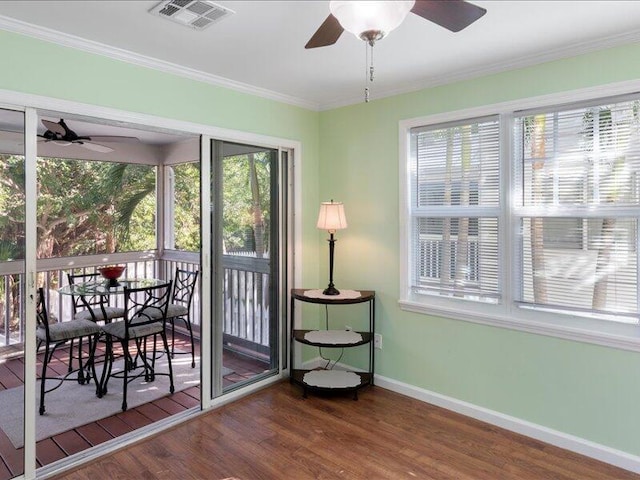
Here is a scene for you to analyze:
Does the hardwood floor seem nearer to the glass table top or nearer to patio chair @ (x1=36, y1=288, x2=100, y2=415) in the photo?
patio chair @ (x1=36, y1=288, x2=100, y2=415)

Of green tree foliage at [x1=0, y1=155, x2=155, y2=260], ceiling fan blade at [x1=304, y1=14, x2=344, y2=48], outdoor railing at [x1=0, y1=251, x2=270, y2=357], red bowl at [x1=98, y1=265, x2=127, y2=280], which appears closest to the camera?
ceiling fan blade at [x1=304, y1=14, x2=344, y2=48]

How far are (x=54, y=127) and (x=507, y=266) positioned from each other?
3.89 m

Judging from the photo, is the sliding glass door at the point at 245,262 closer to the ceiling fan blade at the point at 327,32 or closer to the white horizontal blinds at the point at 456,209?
the white horizontal blinds at the point at 456,209

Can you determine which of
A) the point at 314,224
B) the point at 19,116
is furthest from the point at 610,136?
the point at 19,116

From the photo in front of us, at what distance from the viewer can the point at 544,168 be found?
2.82 metres

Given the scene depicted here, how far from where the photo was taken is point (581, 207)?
2.68 m

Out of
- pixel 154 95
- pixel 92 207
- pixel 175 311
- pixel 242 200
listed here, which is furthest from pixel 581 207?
pixel 92 207

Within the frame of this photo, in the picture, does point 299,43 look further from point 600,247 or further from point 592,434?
point 592,434

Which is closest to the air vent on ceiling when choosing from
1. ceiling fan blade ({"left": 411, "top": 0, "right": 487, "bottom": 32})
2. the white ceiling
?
the white ceiling

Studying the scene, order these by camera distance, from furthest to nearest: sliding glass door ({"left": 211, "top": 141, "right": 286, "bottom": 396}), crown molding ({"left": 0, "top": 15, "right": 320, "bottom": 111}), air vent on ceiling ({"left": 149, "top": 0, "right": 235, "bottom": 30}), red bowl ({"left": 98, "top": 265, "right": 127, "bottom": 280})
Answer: red bowl ({"left": 98, "top": 265, "right": 127, "bottom": 280})
sliding glass door ({"left": 211, "top": 141, "right": 286, "bottom": 396})
crown molding ({"left": 0, "top": 15, "right": 320, "bottom": 111})
air vent on ceiling ({"left": 149, "top": 0, "right": 235, "bottom": 30})

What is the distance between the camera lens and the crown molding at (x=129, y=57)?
2283 mm

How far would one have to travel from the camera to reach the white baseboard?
2525 mm

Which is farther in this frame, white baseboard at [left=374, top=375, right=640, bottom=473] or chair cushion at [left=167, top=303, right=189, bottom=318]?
chair cushion at [left=167, top=303, right=189, bottom=318]

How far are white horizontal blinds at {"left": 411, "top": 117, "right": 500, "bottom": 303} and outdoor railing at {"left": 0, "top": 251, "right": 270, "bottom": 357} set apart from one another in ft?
4.44
